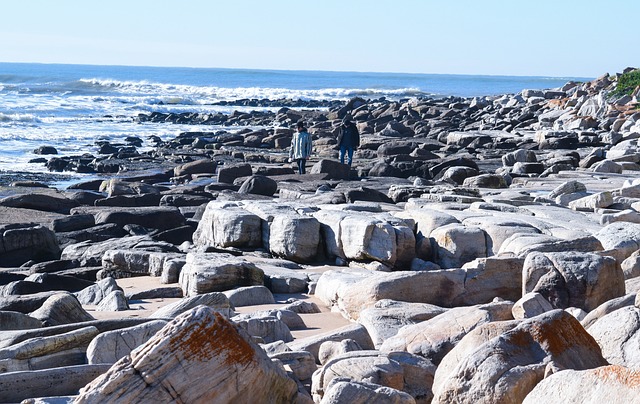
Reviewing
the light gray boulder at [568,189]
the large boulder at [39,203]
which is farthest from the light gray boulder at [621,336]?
the large boulder at [39,203]

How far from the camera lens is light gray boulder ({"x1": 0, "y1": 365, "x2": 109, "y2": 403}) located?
16.8 ft

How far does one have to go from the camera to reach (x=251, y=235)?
12.0m

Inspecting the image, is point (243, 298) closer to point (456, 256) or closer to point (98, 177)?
point (456, 256)

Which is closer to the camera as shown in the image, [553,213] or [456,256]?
[456,256]

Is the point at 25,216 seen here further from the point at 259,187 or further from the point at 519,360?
the point at 519,360

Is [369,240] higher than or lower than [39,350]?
lower

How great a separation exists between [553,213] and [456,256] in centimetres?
239

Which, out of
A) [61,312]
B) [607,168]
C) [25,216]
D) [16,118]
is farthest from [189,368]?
[16,118]

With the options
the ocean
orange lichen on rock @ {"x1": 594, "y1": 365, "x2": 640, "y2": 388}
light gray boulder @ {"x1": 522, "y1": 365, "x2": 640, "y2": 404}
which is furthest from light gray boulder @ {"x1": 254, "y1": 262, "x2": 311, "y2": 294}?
the ocean

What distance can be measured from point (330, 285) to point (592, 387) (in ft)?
17.5

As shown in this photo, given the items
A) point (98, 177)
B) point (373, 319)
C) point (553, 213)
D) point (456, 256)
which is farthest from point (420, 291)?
point (98, 177)

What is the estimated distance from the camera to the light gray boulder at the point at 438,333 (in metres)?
5.86

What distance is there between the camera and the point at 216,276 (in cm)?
960

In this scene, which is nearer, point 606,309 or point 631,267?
point 606,309
